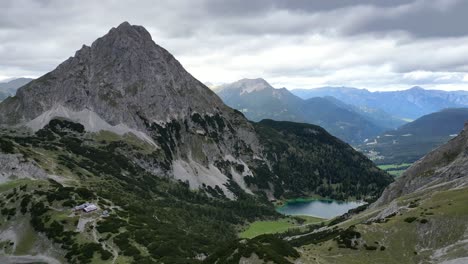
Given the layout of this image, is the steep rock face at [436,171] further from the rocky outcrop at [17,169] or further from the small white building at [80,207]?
the rocky outcrop at [17,169]

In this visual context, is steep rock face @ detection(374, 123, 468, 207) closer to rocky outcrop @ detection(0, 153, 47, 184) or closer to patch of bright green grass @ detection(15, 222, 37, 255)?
patch of bright green grass @ detection(15, 222, 37, 255)

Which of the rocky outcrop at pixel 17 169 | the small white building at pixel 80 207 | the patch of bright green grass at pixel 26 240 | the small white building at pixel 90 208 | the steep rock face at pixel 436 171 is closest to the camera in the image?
the patch of bright green grass at pixel 26 240

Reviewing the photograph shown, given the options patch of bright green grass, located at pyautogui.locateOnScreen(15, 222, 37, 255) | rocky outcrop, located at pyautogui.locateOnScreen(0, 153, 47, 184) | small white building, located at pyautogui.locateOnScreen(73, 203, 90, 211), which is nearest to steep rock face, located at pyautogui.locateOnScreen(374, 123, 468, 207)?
small white building, located at pyautogui.locateOnScreen(73, 203, 90, 211)

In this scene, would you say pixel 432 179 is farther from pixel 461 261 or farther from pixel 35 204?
pixel 35 204

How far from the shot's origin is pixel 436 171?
16038 cm

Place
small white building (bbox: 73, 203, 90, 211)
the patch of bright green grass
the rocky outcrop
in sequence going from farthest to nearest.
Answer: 1. the rocky outcrop
2. small white building (bbox: 73, 203, 90, 211)
3. the patch of bright green grass

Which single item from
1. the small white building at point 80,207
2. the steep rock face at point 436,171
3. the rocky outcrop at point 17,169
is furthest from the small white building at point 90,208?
the steep rock face at point 436,171

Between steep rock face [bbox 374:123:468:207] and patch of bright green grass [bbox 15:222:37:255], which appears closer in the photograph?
patch of bright green grass [bbox 15:222:37:255]

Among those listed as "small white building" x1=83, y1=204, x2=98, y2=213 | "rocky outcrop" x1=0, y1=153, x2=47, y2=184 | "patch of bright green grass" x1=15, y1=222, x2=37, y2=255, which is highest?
"rocky outcrop" x1=0, y1=153, x2=47, y2=184

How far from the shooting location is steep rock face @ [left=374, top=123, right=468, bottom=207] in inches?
5832

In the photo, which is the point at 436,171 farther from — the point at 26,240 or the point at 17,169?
the point at 17,169

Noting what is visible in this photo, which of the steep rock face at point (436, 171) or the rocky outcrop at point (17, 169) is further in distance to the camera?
the rocky outcrop at point (17, 169)

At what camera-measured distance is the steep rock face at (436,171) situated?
148 m

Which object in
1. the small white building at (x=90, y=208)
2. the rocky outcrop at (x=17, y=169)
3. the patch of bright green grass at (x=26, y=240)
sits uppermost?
the rocky outcrop at (x=17, y=169)
